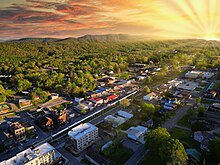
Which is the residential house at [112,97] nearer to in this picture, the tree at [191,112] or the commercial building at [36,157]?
the tree at [191,112]

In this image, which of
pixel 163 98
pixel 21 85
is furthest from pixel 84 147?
pixel 21 85

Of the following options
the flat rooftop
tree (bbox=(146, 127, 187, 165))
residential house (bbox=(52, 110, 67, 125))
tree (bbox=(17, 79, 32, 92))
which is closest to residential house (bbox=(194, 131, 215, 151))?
tree (bbox=(146, 127, 187, 165))

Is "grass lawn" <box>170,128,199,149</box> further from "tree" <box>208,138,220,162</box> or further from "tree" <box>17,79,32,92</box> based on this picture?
"tree" <box>17,79,32,92</box>

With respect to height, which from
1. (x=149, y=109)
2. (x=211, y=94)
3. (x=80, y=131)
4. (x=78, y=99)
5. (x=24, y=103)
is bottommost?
(x=24, y=103)

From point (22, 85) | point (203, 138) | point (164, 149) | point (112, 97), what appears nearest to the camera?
point (164, 149)

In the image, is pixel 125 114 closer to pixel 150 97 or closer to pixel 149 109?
pixel 149 109

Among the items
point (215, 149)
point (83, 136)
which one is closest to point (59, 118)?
point (83, 136)

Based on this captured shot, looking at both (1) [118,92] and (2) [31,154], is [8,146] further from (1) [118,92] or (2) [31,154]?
(1) [118,92]
